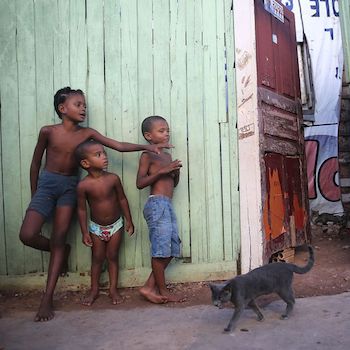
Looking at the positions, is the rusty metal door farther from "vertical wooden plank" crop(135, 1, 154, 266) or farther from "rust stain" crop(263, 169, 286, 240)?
"vertical wooden plank" crop(135, 1, 154, 266)

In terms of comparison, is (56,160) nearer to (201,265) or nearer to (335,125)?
(201,265)

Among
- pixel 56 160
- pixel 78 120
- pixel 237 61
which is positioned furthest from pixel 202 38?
pixel 56 160

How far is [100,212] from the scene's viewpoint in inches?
124

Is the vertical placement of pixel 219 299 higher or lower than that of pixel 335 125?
lower

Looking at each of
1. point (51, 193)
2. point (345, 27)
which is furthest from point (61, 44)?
point (345, 27)

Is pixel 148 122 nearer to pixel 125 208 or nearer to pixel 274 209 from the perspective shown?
pixel 125 208

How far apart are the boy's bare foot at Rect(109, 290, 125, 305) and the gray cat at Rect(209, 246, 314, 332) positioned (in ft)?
3.27

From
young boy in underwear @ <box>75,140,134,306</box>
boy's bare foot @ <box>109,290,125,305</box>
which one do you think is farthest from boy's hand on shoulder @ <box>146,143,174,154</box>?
boy's bare foot @ <box>109,290,125,305</box>

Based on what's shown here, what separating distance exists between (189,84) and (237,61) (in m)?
0.43

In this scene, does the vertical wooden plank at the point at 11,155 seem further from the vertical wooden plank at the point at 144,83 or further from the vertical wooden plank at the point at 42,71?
the vertical wooden plank at the point at 144,83

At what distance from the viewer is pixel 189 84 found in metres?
3.49

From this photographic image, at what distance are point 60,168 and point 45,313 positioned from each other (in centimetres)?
103

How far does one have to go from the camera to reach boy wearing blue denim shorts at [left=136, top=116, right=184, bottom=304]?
3.07 m

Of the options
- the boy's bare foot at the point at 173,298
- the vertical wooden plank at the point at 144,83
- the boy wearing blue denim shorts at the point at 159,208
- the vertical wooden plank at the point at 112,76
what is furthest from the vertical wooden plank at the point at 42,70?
the boy's bare foot at the point at 173,298
